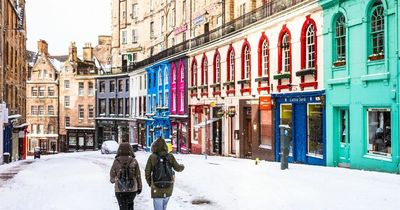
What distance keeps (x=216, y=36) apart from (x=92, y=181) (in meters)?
18.5

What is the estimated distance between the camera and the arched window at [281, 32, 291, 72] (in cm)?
2391

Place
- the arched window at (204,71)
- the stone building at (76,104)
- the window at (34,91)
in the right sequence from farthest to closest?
1. the window at (34,91)
2. the stone building at (76,104)
3. the arched window at (204,71)

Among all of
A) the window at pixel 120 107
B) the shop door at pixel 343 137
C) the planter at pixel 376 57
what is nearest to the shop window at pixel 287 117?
the shop door at pixel 343 137

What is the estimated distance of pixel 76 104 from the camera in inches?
2751

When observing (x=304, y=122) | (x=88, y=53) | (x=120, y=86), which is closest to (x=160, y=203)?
(x=304, y=122)

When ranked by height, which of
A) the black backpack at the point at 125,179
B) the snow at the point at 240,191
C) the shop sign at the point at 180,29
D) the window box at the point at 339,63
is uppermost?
the shop sign at the point at 180,29

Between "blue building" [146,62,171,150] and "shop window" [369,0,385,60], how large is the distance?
2809 centimetres

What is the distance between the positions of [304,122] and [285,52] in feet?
12.0

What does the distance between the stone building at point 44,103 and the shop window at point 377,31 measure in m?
59.4

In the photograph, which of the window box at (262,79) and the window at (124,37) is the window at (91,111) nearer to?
the window at (124,37)

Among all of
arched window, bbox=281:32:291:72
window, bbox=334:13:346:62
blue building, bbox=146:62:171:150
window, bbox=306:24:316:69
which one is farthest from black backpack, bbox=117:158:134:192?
blue building, bbox=146:62:171:150

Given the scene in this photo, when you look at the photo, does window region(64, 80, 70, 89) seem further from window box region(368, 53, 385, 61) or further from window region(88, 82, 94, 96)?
window box region(368, 53, 385, 61)

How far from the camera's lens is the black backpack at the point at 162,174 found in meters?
9.01

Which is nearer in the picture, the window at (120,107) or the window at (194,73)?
the window at (194,73)
